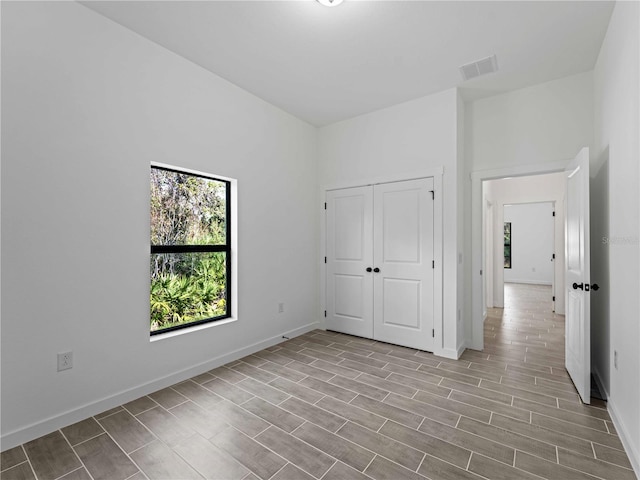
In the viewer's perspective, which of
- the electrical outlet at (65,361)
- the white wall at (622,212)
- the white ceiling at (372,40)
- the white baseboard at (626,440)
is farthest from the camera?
the white ceiling at (372,40)

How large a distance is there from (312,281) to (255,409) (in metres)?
2.30

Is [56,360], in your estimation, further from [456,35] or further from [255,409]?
[456,35]

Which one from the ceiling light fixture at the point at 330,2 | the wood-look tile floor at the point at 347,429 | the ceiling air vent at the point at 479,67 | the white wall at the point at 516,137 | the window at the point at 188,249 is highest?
the ceiling air vent at the point at 479,67

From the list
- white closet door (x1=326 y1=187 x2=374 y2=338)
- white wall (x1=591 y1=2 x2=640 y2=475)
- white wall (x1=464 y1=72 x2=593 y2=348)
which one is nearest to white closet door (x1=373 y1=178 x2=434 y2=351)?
white closet door (x1=326 y1=187 x2=374 y2=338)

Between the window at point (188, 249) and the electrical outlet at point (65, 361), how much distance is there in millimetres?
670

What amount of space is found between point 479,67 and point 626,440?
3102 mm

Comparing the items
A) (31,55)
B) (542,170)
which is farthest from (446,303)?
(31,55)

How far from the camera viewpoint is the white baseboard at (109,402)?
195 centimetres

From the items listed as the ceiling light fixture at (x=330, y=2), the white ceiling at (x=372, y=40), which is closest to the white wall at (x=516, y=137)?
the white ceiling at (x=372, y=40)

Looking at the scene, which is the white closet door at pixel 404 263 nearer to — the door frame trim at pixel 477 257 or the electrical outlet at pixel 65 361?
the door frame trim at pixel 477 257

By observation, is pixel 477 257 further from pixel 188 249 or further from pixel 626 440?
pixel 188 249

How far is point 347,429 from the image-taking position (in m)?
2.13

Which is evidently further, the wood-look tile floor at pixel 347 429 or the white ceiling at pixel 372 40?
the white ceiling at pixel 372 40

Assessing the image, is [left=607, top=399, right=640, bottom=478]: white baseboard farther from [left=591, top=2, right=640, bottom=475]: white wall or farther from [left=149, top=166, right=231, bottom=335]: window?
[left=149, top=166, right=231, bottom=335]: window
